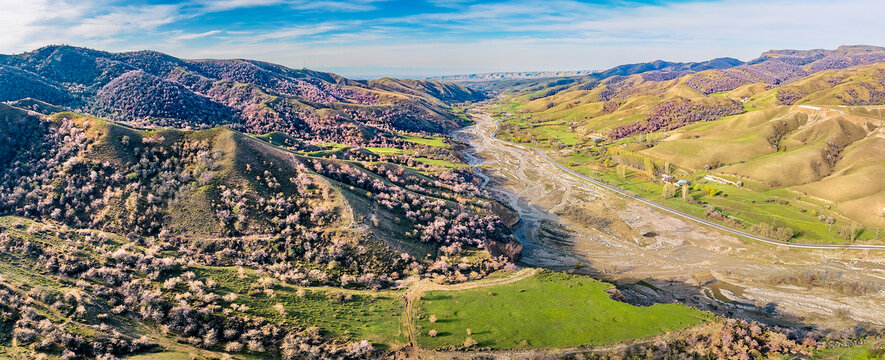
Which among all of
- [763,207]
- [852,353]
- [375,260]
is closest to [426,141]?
[763,207]

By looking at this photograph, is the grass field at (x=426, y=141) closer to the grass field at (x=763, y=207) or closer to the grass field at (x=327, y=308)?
the grass field at (x=763, y=207)

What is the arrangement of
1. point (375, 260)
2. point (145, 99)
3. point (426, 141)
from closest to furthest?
point (375, 260) → point (145, 99) → point (426, 141)

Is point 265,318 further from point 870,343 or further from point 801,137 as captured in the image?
point 801,137

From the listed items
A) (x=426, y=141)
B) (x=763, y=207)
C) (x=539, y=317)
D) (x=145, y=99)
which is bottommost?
(x=539, y=317)

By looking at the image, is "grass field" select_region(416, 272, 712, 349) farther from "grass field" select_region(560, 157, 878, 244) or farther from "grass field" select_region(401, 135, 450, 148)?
"grass field" select_region(401, 135, 450, 148)

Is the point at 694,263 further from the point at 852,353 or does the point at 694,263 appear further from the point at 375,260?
the point at 375,260

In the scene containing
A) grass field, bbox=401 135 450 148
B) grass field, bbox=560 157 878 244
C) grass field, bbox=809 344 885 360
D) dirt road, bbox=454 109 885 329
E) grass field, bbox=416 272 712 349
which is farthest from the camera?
grass field, bbox=401 135 450 148

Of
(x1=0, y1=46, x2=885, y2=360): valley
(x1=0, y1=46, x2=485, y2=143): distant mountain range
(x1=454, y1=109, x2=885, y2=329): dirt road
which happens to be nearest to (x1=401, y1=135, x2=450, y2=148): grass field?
(x1=0, y1=46, x2=485, y2=143): distant mountain range
